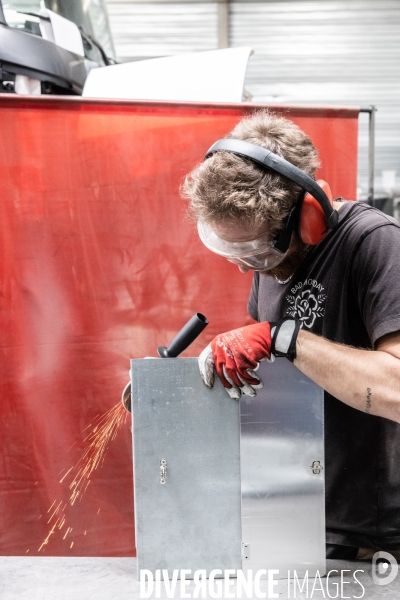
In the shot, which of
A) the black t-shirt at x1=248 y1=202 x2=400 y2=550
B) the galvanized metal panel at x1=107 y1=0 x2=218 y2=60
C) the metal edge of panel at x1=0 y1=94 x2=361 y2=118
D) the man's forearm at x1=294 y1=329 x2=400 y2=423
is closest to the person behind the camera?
the man's forearm at x1=294 y1=329 x2=400 y2=423

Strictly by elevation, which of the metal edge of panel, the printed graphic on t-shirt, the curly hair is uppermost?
the metal edge of panel

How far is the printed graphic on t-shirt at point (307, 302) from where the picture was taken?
1.13m

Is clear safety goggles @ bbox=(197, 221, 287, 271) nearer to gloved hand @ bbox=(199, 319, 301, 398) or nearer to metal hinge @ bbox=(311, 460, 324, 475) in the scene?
gloved hand @ bbox=(199, 319, 301, 398)

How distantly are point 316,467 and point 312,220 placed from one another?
48cm

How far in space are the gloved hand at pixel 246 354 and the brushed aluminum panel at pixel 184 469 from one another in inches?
1.2

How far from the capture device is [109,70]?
164cm

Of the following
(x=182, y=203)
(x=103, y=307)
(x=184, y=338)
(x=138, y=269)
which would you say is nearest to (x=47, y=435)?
(x=103, y=307)

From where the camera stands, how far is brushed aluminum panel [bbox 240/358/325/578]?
104 cm

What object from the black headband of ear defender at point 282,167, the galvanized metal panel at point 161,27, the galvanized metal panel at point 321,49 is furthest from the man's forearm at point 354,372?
the galvanized metal panel at point 161,27

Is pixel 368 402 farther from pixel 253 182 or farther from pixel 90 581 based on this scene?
pixel 90 581

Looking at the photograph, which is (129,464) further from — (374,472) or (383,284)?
(383,284)

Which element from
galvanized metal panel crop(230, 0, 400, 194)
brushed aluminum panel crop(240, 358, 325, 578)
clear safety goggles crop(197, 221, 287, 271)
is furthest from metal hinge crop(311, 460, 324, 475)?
galvanized metal panel crop(230, 0, 400, 194)

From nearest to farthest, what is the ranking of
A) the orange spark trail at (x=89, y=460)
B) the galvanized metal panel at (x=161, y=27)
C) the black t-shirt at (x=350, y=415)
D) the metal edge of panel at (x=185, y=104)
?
the black t-shirt at (x=350, y=415), the metal edge of panel at (x=185, y=104), the orange spark trail at (x=89, y=460), the galvanized metal panel at (x=161, y=27)

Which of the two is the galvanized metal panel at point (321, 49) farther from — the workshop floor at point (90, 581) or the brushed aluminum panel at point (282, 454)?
the workshop floor at point (90, 581)
